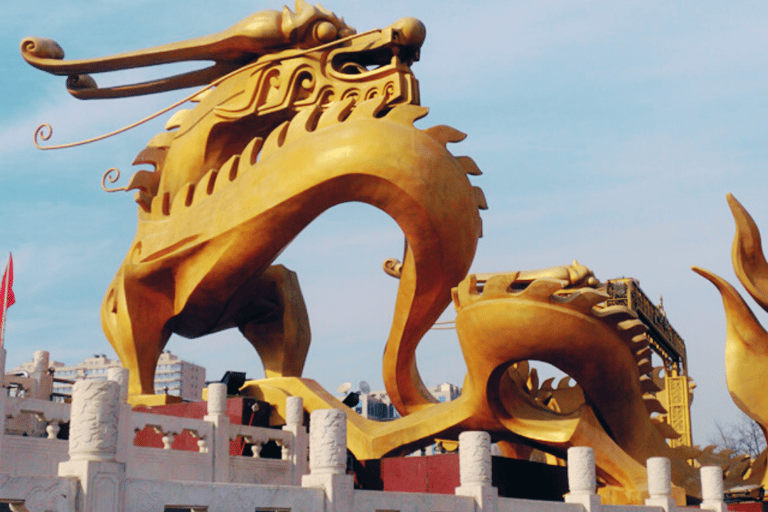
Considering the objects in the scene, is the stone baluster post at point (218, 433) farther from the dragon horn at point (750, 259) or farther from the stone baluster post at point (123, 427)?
the dragon horn at point (750, 259)

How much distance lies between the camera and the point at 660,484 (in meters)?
A: 8.72

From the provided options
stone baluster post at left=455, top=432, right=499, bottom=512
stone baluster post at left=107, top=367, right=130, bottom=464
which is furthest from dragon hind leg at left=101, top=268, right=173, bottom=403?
stone baluster post at left=455, top=432, right=499, bottom=512

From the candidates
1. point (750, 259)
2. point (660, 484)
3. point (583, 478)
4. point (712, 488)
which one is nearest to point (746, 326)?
point (750, 259)

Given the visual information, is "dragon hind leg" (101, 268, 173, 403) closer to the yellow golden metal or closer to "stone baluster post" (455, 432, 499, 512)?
the yellow golden metal

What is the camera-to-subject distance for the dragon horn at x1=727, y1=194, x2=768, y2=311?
10.3 metres

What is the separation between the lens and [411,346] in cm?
1186

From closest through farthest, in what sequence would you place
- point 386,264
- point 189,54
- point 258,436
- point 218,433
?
point 218,433
point 258,436
point 386,264
point 189,54

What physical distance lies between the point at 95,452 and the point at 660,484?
18.7 ft

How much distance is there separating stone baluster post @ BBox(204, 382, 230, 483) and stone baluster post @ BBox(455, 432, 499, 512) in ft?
10.5

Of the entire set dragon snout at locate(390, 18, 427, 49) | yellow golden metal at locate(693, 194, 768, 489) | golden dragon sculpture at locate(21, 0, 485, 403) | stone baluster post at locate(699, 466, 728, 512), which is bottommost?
stone baluster post at locate(699, 466, 728, 512)

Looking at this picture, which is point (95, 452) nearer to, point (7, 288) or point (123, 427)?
point (123, 427)

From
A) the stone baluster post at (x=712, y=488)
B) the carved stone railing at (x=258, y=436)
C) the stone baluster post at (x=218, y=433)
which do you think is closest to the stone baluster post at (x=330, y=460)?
the stone baluster post at (x=218, y=433)

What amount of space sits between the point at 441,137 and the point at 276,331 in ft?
12.1

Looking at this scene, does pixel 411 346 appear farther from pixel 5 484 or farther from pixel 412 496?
pixel 5 484
